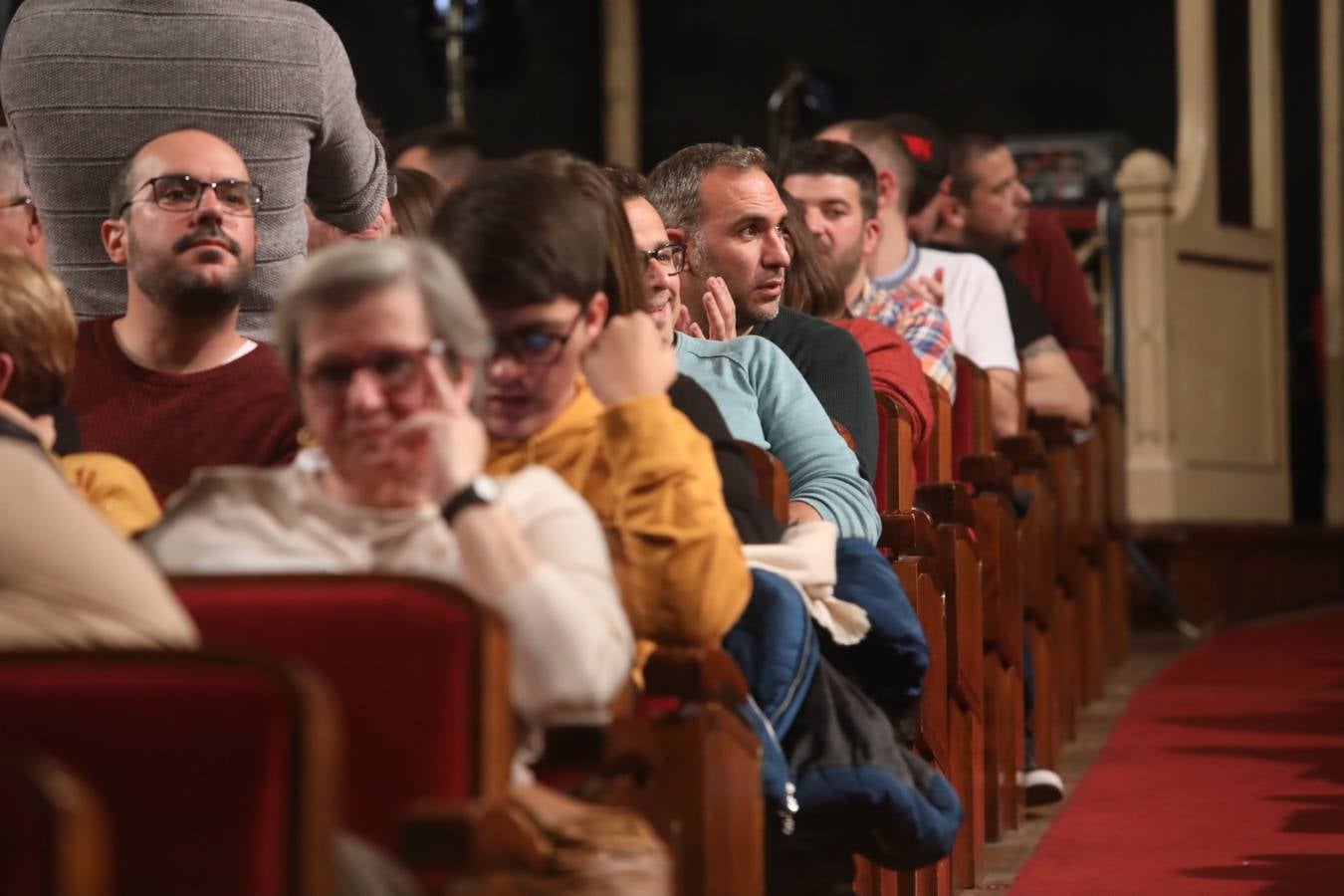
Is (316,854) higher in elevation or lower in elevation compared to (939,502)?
higher

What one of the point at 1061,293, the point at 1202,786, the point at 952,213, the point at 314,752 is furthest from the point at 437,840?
the point at 1061,293

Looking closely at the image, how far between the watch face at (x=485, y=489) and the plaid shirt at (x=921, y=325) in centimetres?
228

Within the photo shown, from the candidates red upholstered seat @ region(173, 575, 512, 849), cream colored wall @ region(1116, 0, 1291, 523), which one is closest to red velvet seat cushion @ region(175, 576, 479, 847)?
red upholstered seat @ region(173, 575, 512, 849)

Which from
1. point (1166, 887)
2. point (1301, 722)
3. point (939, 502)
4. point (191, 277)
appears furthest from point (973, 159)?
point (191, 277)

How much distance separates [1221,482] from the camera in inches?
303

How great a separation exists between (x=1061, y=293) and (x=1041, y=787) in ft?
5.57

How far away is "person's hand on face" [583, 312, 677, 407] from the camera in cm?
202

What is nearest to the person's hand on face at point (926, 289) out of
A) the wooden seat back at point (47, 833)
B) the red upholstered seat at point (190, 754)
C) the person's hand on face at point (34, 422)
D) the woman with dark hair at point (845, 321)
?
the woman with dark hair at point (845, 321)

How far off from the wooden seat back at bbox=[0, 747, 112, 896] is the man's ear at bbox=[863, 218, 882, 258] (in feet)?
10.9

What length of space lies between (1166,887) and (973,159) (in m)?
2.67

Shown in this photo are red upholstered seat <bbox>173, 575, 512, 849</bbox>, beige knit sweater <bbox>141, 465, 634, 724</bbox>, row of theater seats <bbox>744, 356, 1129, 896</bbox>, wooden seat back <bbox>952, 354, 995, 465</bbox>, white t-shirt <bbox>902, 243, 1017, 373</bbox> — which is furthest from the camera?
white t-shirt <bbox>902, 243, 1017, 373</bbox>

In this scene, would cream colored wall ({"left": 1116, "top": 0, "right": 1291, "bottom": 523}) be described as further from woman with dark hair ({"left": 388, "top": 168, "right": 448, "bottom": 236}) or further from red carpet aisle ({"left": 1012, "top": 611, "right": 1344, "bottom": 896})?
woman with dark hair ({"left": 388, "top": 168, "right": 448, "bottom": 236})

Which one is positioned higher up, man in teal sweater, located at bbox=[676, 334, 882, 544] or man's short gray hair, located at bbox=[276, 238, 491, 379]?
man's short gray hair, located at bbox=[276, 238, 491, 379]

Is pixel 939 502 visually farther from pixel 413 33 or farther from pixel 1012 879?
pixel 413 33
